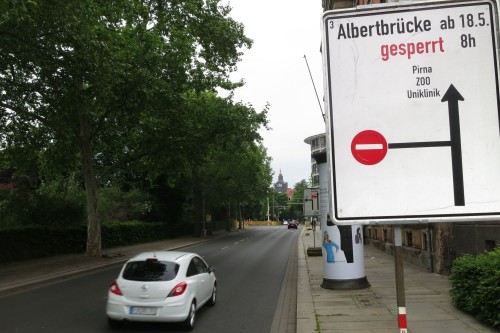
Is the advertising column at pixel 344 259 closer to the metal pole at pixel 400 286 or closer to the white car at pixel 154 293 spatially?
the white car at pixel 154 293

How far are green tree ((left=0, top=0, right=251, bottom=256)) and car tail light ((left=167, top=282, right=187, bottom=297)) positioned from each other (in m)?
7.96

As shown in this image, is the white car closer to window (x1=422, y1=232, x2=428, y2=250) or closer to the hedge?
window (x1=422, y1=232, x2=428, y2=250)

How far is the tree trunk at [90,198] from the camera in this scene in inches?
898

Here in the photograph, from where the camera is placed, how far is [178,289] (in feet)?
28.6

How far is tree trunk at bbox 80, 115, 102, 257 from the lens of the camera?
22.8m

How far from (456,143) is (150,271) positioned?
7.40 m

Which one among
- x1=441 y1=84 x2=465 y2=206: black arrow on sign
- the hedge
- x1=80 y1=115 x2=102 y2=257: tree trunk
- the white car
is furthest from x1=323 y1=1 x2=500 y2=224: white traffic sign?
the hedge

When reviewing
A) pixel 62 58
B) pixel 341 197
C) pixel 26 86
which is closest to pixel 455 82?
pixel 341 197

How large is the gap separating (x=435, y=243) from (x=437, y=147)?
42.0 ft

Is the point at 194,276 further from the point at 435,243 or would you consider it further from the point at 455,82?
the point at 435,243

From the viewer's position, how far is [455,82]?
2828 millimetres

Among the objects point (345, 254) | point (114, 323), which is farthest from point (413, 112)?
point (345, 254)

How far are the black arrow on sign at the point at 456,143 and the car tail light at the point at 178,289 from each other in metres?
6.88

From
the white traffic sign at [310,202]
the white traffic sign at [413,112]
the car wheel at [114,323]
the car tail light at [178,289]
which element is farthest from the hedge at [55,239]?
the white traffic sign at [413,112]
